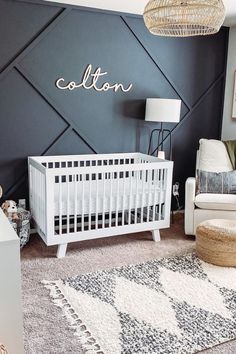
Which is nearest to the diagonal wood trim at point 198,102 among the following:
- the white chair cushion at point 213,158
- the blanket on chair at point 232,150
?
the white chair cushion at point 213,158

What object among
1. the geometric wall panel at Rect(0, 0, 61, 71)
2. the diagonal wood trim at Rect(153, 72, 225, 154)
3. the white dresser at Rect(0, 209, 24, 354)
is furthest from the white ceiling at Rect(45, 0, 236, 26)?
the white dresser at Rect(0, 209, 24, 354)

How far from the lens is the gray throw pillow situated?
11.7 ft

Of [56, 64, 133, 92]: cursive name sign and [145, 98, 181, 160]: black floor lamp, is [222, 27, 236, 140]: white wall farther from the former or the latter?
[56, 64, 133, 92]: cursive name sign

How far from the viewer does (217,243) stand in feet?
9.17

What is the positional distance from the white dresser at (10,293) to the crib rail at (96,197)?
143 cm

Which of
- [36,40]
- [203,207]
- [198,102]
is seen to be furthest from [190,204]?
[36,40]

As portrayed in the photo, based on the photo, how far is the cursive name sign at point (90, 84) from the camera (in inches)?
138

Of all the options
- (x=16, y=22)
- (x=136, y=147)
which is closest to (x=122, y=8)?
(x=16, y=22)

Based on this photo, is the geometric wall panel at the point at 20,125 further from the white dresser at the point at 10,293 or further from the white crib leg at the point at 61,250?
the white dresser at the point at 10,293

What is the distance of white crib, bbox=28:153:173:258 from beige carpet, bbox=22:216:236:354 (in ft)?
0.50

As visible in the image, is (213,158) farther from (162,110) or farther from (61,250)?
(61,250)

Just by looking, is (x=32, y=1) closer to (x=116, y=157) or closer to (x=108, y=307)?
(x=116, y=157)

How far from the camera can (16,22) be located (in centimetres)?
318

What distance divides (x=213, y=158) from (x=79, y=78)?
5.61 feet
